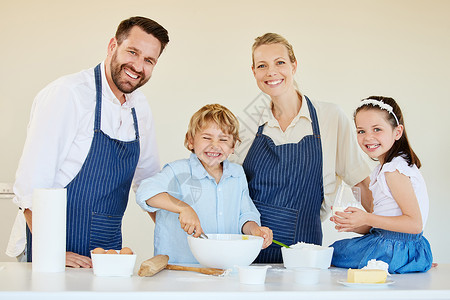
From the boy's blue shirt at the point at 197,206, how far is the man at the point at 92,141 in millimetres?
205

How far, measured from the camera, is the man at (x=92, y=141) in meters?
1.76

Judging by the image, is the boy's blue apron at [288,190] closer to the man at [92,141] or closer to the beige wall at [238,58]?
the man at [92,141]

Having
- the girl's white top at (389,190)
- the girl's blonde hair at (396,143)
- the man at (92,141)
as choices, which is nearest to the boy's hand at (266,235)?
the girl's white top at (389,190)

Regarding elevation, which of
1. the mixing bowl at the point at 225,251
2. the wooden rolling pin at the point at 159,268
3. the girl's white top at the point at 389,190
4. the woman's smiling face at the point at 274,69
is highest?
the woman's smiling face at the point at 274,69

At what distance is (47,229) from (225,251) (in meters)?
0.49

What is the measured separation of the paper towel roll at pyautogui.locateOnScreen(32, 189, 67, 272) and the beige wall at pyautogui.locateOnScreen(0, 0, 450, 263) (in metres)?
1.89

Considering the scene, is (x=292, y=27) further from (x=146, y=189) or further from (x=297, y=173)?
(x=146, y=189)

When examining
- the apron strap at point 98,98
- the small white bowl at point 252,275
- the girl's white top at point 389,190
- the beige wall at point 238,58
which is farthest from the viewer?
the beige wall at point 238,58

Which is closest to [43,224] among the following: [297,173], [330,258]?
[330,258]

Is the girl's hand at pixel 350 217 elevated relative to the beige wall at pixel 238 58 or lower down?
lower down

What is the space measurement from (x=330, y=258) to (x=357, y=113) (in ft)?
1.85

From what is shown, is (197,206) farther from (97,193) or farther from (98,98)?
(98,98)

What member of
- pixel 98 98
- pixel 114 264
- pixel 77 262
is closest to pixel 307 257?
pixel 114 264

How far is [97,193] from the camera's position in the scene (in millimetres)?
1889
